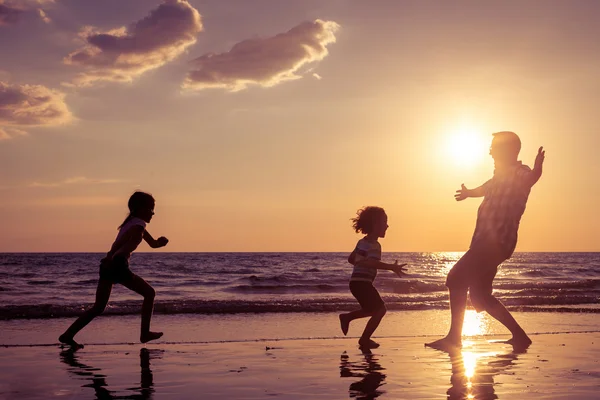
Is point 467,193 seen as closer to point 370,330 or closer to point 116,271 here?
point 370,330

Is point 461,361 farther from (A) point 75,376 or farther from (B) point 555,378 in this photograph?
(A) point 75,376

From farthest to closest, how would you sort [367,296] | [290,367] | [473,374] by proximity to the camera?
1. [367,296]
2. [290,367]
3. [473,374]

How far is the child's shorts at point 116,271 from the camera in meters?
8.34

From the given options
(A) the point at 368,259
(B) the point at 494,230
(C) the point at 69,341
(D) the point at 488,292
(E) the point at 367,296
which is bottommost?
(C) the point at 69,341

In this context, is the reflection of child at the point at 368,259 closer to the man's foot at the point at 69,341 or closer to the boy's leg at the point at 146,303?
the boy's leg at the point at 146,303

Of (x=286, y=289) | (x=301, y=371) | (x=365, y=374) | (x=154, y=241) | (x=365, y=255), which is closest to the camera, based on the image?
(x=365, y=374)

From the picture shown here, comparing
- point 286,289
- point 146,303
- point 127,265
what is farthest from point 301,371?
point 286,289

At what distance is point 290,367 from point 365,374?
0.85m

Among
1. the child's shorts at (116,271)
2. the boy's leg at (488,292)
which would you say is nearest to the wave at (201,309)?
the child's shorts at (116,271)

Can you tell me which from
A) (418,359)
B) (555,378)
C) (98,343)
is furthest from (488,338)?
(98,343)

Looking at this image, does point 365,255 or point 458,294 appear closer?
point 458,294

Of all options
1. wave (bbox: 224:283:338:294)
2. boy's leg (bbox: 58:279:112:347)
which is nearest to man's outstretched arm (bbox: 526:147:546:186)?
boy's leg (bbox: 58:279:112:347)

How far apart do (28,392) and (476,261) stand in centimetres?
490

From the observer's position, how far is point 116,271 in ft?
27.4
